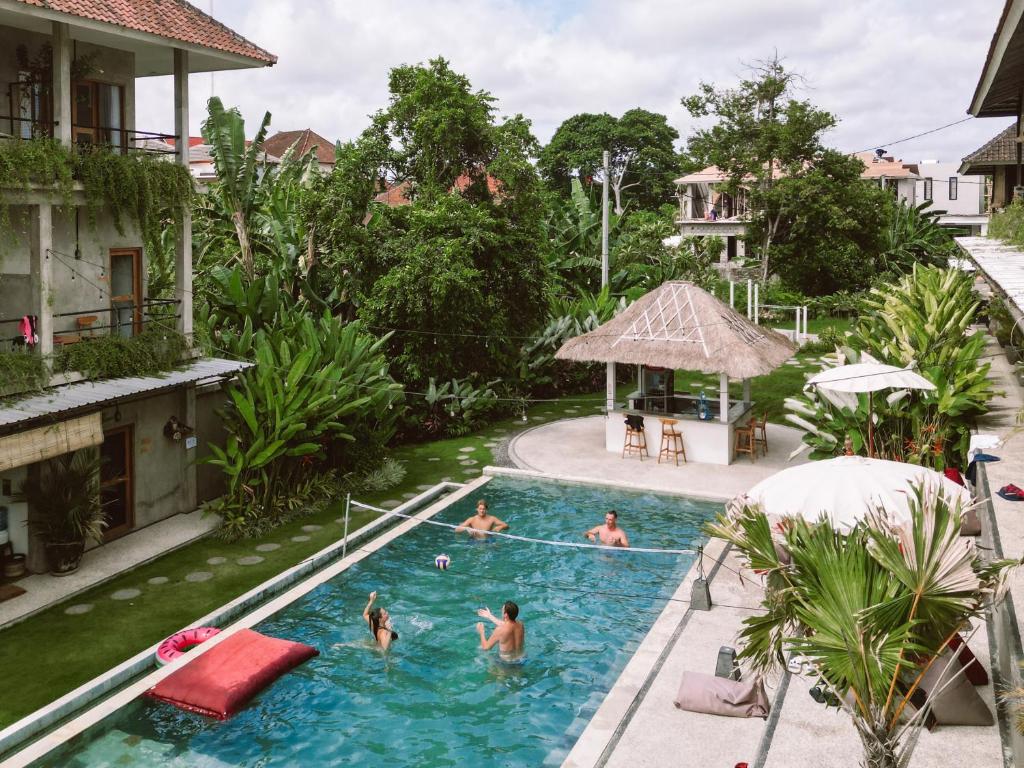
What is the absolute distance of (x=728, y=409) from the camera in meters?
19.6

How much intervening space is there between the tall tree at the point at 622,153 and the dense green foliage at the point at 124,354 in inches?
2166

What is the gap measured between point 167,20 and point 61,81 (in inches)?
96.1

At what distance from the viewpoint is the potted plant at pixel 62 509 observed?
42.4 ft

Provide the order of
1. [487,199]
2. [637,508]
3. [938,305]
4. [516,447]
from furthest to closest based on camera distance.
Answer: [487,199] < [516,447] < [938,305] < [637,508]

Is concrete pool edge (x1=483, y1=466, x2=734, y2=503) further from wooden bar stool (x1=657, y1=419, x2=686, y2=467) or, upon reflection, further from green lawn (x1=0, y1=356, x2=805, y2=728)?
wooden bar stool (x1=657, y1=419, x2=686, y2=467)

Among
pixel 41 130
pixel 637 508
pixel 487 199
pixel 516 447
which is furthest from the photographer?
pixel 487 199

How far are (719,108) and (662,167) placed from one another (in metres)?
27.5

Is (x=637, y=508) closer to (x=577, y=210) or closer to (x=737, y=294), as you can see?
(x=577, y=210)

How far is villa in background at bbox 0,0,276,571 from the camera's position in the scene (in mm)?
12719

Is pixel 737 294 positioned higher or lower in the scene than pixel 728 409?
higher

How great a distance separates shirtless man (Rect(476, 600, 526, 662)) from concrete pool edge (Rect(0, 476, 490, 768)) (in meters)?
3.00

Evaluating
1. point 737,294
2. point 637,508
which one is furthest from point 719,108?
point 637,508

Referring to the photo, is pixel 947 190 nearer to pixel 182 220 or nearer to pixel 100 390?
pixel 182 220

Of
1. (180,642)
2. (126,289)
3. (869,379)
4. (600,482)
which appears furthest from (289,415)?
(869,379)
